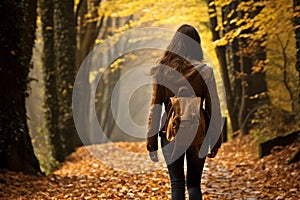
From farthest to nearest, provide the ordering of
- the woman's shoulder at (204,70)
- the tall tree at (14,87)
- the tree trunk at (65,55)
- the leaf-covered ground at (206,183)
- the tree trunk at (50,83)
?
the tree trunk at (65,55) < the tree trunk at (50,83) < the tall tree at (14,87) < the leaf-covered ground at (206,183) < the woman's shoulder at (204,70)

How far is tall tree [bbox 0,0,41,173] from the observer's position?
9.70 metres

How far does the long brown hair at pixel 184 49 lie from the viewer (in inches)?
200

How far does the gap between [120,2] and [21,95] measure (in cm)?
1174

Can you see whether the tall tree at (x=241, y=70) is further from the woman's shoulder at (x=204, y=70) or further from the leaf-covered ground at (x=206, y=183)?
the woman's shoulder at (x=204, y=70)

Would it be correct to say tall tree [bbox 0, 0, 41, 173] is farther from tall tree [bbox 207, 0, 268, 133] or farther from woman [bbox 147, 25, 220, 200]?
tall tree [bbox 207, 0, 268, 133]

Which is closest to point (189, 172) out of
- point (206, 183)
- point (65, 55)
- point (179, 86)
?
point (179, 86)

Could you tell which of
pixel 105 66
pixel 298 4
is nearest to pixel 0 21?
pixel 298 4

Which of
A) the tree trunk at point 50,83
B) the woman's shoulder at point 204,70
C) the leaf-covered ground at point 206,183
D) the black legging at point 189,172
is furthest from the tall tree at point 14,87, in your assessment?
the woman's shoulder at point 204,70

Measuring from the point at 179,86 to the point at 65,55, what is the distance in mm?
12841

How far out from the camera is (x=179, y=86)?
5.11 metres

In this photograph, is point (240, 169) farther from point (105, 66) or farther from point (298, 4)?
point (105, 66)

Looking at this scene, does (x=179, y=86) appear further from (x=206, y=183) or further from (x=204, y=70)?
(x=206, y=183)

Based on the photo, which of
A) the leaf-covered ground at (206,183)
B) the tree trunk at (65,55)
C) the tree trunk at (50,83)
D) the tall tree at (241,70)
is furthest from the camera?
the tree trunk at (65,55)

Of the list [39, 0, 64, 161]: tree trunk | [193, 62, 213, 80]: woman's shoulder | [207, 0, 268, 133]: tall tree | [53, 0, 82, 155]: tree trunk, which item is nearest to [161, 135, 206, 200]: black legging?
[193, 62, 213, 80]: woman's shoulder
